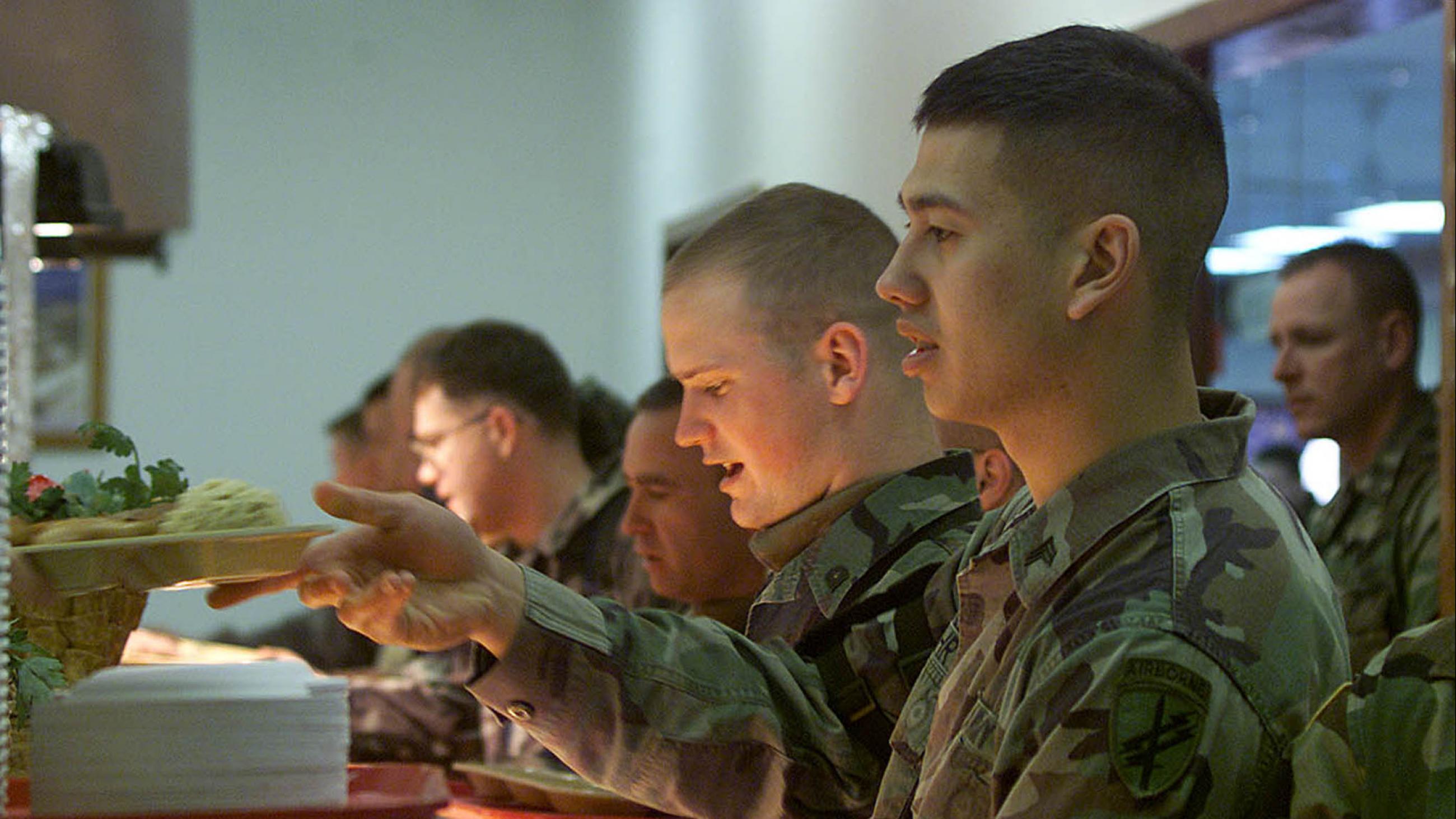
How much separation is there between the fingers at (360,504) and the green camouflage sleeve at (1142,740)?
1.49 ft

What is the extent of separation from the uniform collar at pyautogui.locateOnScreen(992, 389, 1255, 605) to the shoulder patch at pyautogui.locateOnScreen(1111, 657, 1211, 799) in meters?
0.13

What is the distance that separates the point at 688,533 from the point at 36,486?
1.02 m

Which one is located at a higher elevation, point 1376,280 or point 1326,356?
point 1376,280

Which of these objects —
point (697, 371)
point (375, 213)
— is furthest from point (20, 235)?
point (375, 213)

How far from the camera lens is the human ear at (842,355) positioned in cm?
179

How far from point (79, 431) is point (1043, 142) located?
79cm

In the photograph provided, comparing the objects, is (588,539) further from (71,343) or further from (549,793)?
(71,343)

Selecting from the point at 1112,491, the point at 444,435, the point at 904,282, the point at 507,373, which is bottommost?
the point at 444,435

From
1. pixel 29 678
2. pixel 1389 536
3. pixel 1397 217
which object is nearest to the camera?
pixel 29 678

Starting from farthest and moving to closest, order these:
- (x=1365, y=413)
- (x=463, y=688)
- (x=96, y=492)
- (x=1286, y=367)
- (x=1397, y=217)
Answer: (x=1397, y=217) → (x=1286, y=367) → (x=1365, y=413) → (x=463, y=688) → (x=96, y=492)

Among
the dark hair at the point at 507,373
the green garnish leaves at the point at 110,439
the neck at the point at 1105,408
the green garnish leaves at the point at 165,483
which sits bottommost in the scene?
the dark hair at the point at 507,373

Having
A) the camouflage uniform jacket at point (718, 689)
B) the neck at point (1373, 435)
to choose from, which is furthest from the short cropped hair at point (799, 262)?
the neck at point (1373, 435)

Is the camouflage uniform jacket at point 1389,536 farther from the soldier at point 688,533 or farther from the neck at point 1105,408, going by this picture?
the neck at point 1105,408

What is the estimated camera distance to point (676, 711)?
1473 millimetres
